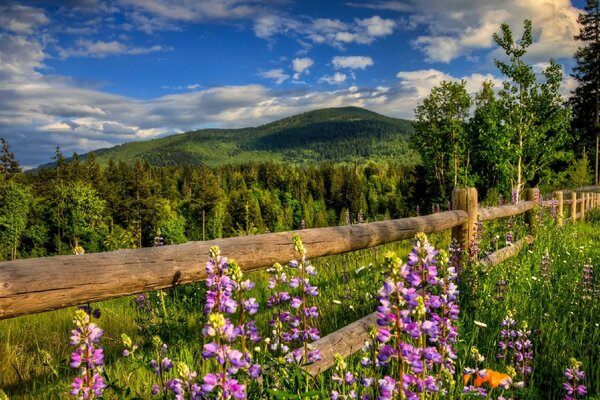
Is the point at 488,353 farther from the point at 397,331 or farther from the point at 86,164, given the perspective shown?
the point at 86,164

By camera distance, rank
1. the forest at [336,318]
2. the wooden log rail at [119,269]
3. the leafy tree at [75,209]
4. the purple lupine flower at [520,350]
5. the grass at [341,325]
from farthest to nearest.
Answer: the leafy tree at [75,209], the grass at [341,325], the purple lupine flower at [520,350], the wooden log rail at [119,269], the forest at [336,318]

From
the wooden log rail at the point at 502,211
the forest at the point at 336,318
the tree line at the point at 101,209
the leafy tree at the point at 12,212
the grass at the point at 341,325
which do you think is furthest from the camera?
the tree line at the point at 101,209

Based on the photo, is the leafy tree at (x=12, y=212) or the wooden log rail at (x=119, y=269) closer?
the wooden log rail at (x=119, y=269)

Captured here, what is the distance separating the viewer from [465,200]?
604cm

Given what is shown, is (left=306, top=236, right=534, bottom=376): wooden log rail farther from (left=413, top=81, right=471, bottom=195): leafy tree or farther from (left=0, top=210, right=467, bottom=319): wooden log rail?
(left=413, top=81, right=471, bottom=195): leafy tree

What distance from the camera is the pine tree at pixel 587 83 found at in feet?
137

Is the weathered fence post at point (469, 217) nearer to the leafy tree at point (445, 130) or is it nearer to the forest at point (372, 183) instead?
the forest at point (372, 183)

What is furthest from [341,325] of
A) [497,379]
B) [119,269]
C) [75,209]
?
[75,209]

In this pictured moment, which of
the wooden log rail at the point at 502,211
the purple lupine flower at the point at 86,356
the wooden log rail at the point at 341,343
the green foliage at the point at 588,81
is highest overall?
the green foliage at the point at 588,81

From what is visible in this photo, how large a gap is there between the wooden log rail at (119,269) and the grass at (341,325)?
603 millimetres

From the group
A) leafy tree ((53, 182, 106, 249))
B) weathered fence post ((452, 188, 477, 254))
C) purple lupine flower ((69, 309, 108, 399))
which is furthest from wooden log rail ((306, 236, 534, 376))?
leafy tree ((53, 182, 106, 249))

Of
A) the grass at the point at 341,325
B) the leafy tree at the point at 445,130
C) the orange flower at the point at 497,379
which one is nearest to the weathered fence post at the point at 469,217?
the grass at the point at 341,325

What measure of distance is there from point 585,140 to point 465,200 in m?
47.8

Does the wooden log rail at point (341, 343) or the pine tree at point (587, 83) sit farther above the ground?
the pine tree at point (587, 83)
